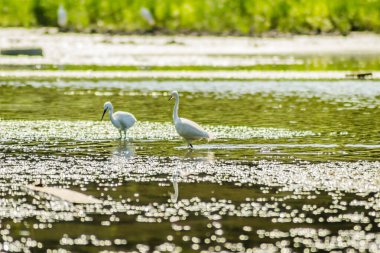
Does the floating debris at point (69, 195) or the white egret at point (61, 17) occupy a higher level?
the floating debris at point (69, 195)

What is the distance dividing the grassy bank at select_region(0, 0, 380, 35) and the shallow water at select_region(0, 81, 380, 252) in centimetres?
3218

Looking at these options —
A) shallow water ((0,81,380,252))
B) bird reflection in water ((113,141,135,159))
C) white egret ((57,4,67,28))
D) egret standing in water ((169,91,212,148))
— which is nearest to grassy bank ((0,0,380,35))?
white egret ((57,4,67,28))

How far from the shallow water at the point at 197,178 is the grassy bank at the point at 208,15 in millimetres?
32180

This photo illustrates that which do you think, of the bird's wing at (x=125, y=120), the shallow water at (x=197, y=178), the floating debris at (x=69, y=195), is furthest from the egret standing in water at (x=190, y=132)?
the floating debris at (x=69, y=195)

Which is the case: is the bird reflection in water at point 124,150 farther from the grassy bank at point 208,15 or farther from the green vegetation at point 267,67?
the grassy bank at point 208,15

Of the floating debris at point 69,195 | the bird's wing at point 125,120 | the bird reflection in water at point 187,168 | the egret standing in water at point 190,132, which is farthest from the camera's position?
the bird's wing at point 125,120

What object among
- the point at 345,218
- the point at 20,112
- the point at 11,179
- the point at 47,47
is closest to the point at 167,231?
the point at 345,218

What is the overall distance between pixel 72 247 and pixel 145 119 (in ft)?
44.8

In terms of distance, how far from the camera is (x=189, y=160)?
18625 mm

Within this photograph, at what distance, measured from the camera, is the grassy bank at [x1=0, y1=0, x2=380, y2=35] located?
61312mm

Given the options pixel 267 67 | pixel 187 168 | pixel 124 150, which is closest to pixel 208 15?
pixel 267 67

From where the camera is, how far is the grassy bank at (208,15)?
2414 inches

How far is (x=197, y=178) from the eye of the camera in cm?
1664

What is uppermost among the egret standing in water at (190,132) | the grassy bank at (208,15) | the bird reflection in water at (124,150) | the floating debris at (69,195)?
the floating debris at (69,195)
